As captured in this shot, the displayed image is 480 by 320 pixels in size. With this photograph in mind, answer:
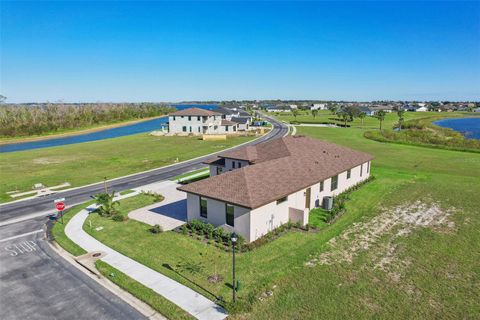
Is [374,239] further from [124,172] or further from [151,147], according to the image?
[151,147]

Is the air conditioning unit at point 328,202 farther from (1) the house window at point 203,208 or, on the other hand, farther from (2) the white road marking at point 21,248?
(2) the white road marking at point 21,248

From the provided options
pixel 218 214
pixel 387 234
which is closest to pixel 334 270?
pixel 387 234

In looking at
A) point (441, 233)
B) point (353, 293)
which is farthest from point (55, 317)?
point (441, 233)

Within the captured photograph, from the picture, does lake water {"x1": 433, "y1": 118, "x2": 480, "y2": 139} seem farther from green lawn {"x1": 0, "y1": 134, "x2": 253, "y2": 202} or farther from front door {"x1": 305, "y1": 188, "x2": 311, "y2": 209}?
front door {"x1": 305, "y1": 188, "x2": 311, "y2": 209}

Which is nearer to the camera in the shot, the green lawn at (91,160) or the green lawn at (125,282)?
the green lawn at (125,282)

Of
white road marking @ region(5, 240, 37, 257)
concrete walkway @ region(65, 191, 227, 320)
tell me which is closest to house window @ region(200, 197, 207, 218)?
concrete walkway @ region(65, 191, 227, 320)

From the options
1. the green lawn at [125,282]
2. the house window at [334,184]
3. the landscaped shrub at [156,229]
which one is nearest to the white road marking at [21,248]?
the green lawn at [125,282]
